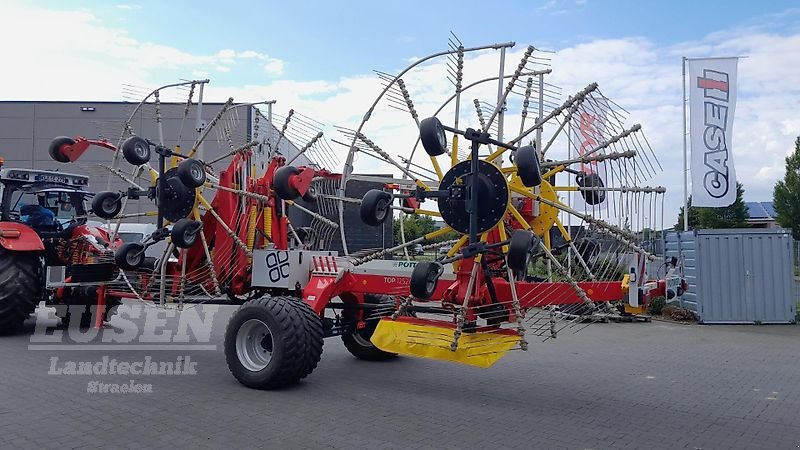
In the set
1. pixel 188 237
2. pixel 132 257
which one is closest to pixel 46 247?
pixel 132 257

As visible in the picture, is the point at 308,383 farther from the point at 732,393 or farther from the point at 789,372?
the point at 789,372

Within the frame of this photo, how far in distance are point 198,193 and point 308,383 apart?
278 cm

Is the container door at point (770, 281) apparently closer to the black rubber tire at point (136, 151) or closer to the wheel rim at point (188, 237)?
the wheel rim at point (188, 237)

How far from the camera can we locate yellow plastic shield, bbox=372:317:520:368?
6.04 metres

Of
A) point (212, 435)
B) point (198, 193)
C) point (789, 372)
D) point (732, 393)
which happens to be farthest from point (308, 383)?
point (789, 372)

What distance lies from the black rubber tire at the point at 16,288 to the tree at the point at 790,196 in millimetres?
35015

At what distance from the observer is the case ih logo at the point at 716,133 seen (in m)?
14.1

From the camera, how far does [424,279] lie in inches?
233

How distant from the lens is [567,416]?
6.44 metres

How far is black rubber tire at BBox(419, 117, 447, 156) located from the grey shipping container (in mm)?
9313

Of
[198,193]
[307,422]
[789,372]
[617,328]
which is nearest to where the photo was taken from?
[307,422]

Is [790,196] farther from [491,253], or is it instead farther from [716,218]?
[491,253]

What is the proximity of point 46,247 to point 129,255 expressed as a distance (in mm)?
3373

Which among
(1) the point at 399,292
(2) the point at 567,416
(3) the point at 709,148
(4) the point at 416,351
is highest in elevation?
(3) the point at 709,148
